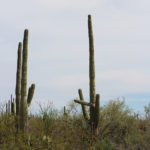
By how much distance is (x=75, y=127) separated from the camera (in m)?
12.6

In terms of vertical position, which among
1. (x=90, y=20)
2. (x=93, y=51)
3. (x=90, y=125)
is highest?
(x=90, y=20)

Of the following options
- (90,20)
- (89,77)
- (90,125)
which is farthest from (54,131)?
(90,20)

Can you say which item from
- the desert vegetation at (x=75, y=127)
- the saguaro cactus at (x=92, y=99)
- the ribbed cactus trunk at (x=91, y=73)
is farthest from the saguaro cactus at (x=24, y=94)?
the ribbed cactus trunk at (x=91, y=73)

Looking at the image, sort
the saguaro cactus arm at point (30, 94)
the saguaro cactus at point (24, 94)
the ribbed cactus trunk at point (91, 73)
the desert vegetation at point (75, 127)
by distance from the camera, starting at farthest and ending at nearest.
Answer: the saguaro cactus arm at point (30, 94) < the ribbed cactus trunk at point (91, 73) < the saguaro cactus at point (24, 94) < the desert vegetation at point (75, 127)

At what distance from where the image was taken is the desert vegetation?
10.8 metres

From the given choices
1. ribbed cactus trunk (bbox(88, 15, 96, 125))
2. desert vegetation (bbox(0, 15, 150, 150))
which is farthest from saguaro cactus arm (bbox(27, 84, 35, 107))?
ribbed cactus trunk (bbox(88, 15, 96, 125))

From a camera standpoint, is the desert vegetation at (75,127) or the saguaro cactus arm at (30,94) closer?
the desert vegetation at (75,127)

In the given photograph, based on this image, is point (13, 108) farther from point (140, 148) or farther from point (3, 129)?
point (140, 148)

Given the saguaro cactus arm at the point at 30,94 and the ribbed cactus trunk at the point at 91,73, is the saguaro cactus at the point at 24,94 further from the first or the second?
the ribbed cactus trunk at the point at 91,73

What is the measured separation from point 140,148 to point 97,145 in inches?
75.5

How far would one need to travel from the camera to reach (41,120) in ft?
39.4

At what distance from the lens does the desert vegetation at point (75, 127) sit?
10844 millimetres

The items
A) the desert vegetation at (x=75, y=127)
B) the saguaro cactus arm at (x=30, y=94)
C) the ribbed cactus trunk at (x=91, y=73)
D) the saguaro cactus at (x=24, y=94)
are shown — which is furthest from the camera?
the saguaro cactus arm at (x=30, y=94)

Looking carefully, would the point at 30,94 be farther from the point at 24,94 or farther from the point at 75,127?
the point at 75,127
